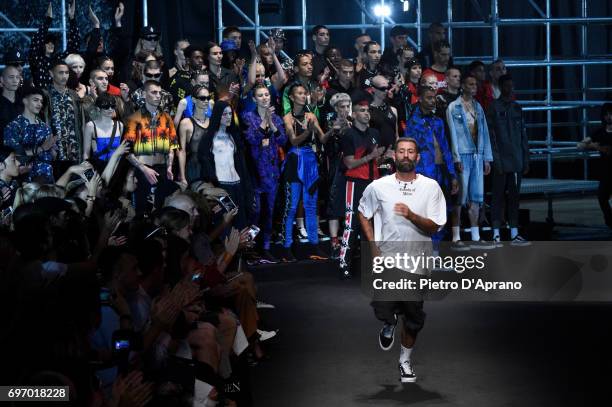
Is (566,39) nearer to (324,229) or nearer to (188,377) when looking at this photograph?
(324,229)

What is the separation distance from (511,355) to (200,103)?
496 cm

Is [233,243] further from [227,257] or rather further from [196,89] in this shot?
[196,89]

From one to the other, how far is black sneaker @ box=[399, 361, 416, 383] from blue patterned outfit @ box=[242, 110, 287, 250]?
16.1 ft

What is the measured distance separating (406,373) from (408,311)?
1.50ft

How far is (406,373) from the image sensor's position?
8539 millimetres

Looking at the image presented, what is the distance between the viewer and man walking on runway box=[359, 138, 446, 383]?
8773 millimetres

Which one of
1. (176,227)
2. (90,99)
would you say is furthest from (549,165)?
(176,227)

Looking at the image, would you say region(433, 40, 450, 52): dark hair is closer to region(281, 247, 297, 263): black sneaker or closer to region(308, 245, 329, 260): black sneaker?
region(308, 245, 329, 260): black sneaker

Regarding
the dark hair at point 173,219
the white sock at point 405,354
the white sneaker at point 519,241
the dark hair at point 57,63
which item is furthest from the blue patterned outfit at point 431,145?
the dark hair at point 173,219

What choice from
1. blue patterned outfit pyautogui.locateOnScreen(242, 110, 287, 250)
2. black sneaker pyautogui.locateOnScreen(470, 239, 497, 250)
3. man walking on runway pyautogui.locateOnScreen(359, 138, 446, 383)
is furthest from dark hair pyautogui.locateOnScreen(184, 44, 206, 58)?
man walking on runway pyautogui.locateOnScreen(359, 138, 446, 383)

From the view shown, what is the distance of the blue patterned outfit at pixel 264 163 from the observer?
13.2m

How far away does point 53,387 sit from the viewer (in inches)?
176

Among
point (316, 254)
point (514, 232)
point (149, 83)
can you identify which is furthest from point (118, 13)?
point (514, 232)

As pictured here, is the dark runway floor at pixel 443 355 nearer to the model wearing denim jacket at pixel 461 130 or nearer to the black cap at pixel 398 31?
the model wearing denim jacket at pixel 461 130
